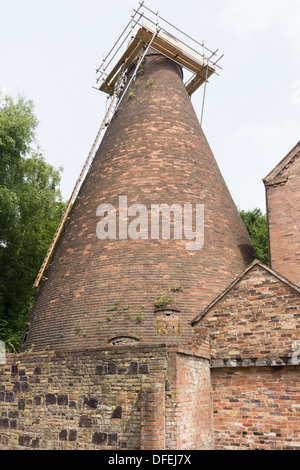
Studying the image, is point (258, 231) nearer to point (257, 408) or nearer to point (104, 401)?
point (257, 408)

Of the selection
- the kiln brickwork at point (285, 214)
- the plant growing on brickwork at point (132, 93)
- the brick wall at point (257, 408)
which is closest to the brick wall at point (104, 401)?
the brick wall at point (257, 408)

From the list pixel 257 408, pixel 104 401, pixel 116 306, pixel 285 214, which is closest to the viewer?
pixel 104 401

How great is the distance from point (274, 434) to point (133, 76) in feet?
39.9

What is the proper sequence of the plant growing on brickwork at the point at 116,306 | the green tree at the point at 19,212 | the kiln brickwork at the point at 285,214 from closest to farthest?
the plant growing on brickwork at the point at 116,306 → the kiln brickwork at the point at 285,214 → the green tree at the point at 19,212

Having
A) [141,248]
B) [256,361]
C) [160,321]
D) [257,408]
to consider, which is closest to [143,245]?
[141,248]

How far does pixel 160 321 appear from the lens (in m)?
8.62

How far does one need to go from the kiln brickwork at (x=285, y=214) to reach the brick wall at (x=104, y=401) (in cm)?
406

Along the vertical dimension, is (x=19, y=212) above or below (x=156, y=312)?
above

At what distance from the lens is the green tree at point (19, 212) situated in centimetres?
1545

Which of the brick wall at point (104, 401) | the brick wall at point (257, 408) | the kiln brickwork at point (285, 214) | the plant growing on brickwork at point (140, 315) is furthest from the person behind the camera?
the kiln brickwork at point (285, 214)

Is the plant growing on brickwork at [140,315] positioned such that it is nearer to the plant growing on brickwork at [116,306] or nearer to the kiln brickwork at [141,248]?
the kiln brickwork at [141,248]

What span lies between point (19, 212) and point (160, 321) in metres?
10.9

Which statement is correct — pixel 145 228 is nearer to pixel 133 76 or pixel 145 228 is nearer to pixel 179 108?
pixel 179 108

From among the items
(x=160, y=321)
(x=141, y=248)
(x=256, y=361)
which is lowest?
(x=256, y=361)
